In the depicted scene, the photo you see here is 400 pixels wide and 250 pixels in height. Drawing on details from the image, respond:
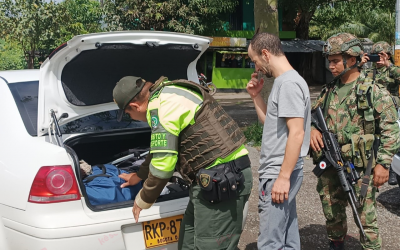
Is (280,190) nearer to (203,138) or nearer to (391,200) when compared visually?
(203,138)

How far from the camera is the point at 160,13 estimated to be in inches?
693

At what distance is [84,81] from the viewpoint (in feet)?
11.2

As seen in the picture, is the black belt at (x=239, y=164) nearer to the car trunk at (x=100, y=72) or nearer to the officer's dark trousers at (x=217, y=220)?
the officer's dark trousers at (x=217, y=220)

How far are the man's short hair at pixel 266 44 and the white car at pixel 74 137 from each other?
66 cm

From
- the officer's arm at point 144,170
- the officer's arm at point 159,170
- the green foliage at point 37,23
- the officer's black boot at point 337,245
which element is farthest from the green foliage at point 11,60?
the officer's arm at point 159,170

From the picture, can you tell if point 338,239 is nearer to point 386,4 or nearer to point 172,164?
point 172,164

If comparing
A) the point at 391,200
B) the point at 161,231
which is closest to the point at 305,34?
the point at 391,200

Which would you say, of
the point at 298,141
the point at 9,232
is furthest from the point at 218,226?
the point at 9,232

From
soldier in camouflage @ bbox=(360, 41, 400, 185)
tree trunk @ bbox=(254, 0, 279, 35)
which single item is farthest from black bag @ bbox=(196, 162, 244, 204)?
tree trunk @ bbox=(254, 0, 279, 35)

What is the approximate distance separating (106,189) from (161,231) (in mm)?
527

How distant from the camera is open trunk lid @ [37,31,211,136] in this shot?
2969 millimetres

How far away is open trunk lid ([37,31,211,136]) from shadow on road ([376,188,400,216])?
2760 mm

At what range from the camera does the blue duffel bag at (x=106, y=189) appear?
2.99 m

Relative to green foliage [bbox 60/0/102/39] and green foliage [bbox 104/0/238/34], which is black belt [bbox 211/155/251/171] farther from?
green foliage [bbox 104/0/238/34]
